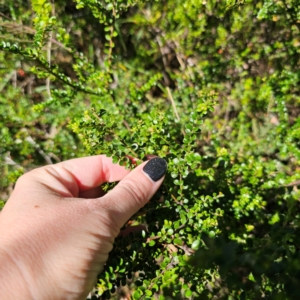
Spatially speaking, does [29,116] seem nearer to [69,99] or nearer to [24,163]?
[24,163]

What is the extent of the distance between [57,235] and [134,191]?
0.42 metres

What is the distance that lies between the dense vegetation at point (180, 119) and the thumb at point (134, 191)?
8cm

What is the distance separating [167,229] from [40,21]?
4.17ft

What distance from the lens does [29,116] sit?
2.66 m

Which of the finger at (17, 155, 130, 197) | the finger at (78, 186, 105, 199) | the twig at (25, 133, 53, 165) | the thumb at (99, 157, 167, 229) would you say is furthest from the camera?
the twig at (25, 133, 53, 165)

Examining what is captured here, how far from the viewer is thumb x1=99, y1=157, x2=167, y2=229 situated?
1.50 m

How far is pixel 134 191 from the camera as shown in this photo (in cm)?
154

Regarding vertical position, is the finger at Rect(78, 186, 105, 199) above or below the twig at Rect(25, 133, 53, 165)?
below

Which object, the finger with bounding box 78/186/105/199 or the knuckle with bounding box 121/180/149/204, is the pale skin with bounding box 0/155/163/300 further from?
the finger with bounding box 78/186/105/199

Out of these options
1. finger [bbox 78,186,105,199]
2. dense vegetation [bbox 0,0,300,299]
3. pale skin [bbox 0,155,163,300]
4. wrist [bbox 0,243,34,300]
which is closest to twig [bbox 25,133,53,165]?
dense vegetation [bbox 0,0,300,299]

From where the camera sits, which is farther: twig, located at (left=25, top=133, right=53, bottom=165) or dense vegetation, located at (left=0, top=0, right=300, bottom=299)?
twig, located at (left=25, top=133, right=53, bottom=165)

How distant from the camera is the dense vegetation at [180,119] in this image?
60.1 inches

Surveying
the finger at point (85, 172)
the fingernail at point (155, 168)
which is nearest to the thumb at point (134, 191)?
the fingernail at point (155, 168)

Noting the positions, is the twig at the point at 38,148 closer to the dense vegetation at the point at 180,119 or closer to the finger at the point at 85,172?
the dense vegetation at the point at 180,119
